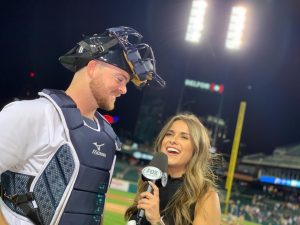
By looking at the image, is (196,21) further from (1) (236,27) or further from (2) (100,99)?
(2) (100,99)

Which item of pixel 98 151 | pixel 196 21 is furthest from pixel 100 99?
pixel 196 21

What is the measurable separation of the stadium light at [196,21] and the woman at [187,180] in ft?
95.5

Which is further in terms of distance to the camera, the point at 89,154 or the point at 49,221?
the point at 89,154

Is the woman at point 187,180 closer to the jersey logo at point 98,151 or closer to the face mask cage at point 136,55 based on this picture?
the face mask cage at point 136,55

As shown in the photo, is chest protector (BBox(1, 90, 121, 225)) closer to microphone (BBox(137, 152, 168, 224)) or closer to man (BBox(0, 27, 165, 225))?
man (BBox(0, 27, 165, 225))

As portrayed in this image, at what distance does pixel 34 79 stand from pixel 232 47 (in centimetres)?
3137

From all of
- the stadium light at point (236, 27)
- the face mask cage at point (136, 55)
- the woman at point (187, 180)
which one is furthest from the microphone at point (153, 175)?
the stadium light at point (236, 27)

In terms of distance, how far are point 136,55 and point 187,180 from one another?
47.6 inches

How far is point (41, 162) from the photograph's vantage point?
220 centimetres

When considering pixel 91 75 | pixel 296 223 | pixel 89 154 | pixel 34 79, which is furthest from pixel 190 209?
pixel 34 79

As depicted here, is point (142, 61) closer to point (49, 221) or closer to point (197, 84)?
point (49, 221)

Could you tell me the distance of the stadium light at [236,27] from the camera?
96.1 feet

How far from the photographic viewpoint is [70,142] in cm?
224

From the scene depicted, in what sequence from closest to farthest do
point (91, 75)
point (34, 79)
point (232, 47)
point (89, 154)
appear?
point (89, 154)
point (91, 75)
point (232, 47)
point (34, 79)
